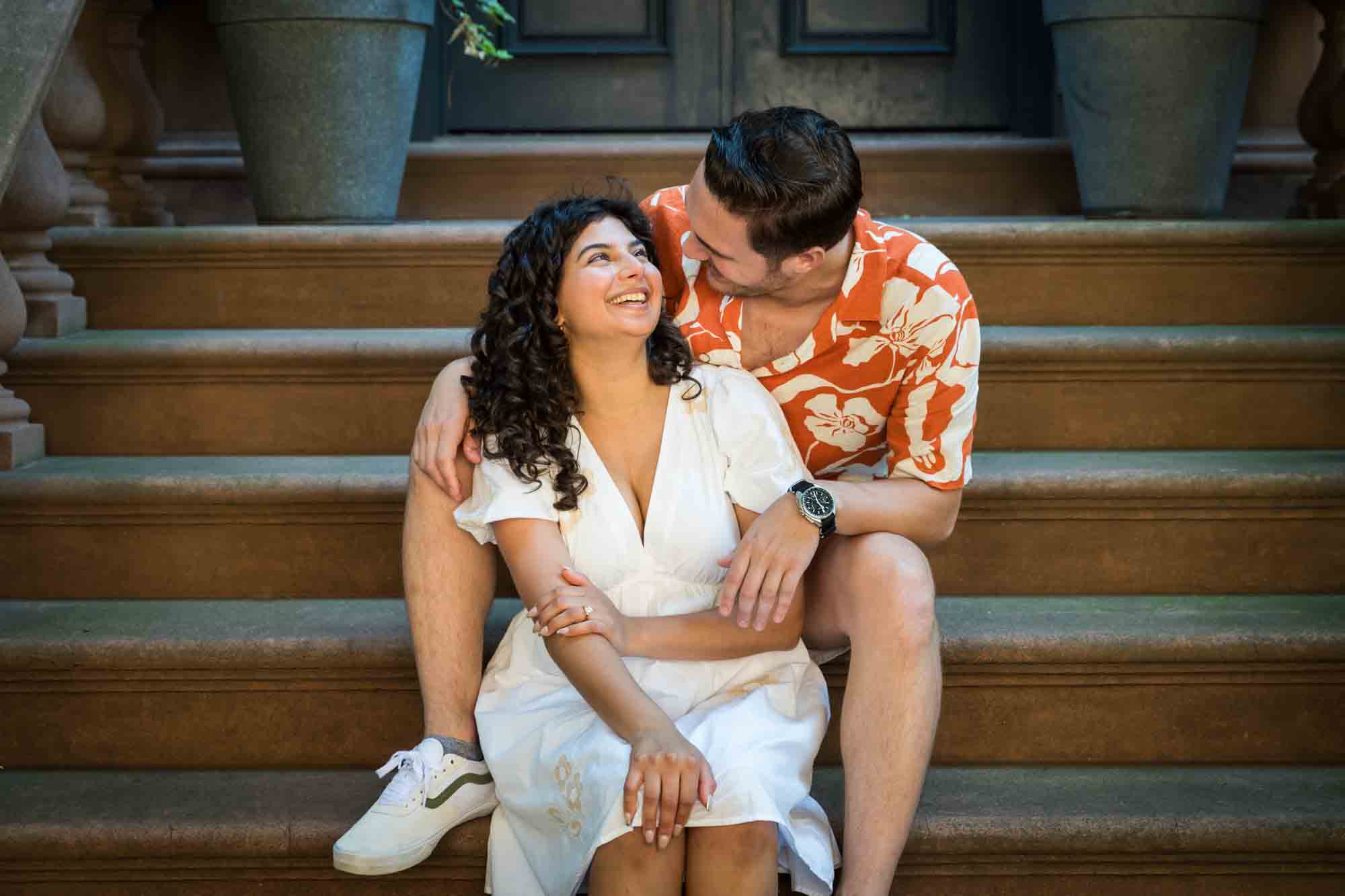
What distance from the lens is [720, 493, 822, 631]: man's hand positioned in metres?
1.78

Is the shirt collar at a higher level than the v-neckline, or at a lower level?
higher

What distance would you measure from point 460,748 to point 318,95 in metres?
1.69

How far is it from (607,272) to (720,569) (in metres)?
0.43

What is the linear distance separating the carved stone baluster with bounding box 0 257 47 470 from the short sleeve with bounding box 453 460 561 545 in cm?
96

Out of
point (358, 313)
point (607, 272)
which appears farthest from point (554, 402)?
point (358, 313)

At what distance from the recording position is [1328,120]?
118 inches

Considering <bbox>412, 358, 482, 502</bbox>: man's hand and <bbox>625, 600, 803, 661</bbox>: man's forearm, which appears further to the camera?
<bbox>412, 358, 482, 502</bbox>: man's hand

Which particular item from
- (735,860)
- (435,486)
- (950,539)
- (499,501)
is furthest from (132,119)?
(735,860)

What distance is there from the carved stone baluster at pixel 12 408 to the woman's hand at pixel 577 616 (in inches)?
44.9

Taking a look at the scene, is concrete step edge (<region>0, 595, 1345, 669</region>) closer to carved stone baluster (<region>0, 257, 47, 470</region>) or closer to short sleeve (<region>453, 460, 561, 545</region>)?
short sleeve (<region>453, 460, 561, 545</region>)

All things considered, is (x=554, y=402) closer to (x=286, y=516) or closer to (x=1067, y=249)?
(x=286, y=516)

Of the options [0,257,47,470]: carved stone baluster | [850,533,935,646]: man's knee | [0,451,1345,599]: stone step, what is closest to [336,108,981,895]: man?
[850,533,935,646]: man's knee

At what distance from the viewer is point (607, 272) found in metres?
1.92

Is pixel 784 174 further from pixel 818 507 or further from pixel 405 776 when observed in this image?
pixel 405 776
